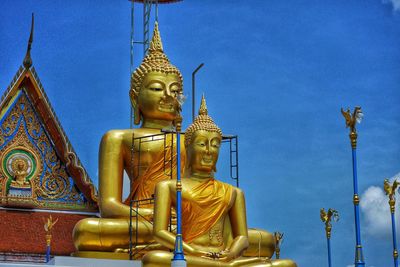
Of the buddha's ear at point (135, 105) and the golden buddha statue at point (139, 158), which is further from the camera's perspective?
the buddha's ear at point (135, 105)

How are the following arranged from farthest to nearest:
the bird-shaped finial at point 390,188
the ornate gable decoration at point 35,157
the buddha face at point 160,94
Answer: the ornate gable decoration at point 35,157
the buddha face at point 160,94
the bird-shaped finial at point 390,188

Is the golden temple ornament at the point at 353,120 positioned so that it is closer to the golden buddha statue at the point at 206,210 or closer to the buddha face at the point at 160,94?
the golden buddha statue at the point at 206,210

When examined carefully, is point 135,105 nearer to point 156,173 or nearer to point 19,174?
point 156,173

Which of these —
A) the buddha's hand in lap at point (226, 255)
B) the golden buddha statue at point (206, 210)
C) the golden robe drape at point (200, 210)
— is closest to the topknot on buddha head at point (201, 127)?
the golden buddha statue at point (206, 210)

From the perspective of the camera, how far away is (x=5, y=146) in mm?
16703

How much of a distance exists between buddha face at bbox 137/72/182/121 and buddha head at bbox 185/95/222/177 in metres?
1.11

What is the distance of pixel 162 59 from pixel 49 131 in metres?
5.20

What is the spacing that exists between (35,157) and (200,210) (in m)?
6.90

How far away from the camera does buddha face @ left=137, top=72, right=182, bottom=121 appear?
12.0 m

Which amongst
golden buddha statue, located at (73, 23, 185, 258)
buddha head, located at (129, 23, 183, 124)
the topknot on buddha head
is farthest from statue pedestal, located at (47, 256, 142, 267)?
buddha head, located at (129, 23, 183, 124)

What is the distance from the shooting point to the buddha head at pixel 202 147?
10742mm

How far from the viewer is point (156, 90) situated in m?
12.0

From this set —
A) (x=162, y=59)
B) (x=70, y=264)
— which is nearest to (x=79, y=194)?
(x=162, y=59)

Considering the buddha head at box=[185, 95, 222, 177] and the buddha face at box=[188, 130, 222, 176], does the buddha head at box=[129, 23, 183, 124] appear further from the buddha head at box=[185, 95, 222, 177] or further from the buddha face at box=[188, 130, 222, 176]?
the buddha face at box=[188, 130, 222, 176]
